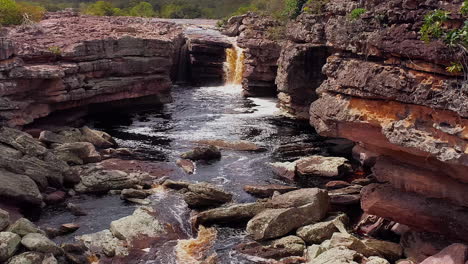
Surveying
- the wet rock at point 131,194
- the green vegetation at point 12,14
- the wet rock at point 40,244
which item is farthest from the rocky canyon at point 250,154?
the green vegetation at point 12,14

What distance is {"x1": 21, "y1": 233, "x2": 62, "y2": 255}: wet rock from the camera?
14.5 metres

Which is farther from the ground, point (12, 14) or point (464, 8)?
point (464, 8)

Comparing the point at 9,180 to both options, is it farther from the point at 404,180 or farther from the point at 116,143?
the point at 404,180

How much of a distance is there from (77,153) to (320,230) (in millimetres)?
12335

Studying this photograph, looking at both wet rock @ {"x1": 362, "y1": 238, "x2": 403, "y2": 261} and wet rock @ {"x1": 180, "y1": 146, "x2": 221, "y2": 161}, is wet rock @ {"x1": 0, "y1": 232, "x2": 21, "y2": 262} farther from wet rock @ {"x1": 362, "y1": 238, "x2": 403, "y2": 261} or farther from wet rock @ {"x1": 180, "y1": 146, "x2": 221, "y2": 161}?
wet rock @ {"x1": 180, "y1": 146, "x2": 221, "y2": 161}

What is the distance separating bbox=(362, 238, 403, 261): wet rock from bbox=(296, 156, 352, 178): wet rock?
23.2ft

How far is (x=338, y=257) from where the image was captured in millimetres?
14102

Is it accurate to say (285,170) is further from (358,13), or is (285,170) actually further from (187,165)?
(358,13)

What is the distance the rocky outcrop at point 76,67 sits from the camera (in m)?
25.1

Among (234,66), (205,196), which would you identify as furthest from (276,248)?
(234,66)

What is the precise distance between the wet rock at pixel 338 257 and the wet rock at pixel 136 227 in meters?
5.27

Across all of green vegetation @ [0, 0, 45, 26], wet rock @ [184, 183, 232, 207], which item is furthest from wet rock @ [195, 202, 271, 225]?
green vegetation @ [0, 0, 45, 26]

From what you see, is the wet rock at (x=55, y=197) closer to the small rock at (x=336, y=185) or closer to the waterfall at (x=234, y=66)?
the small rock at (x=336, y=185)

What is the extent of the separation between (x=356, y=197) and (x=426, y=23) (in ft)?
24.8
